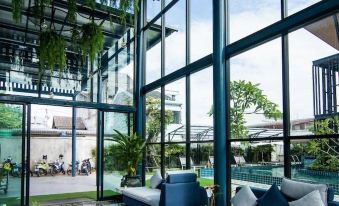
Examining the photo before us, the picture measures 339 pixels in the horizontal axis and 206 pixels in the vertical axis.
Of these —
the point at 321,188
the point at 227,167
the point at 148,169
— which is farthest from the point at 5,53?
the point at 321,188

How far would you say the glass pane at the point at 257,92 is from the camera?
526 cm

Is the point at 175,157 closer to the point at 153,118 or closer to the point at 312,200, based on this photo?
the point at 153,118

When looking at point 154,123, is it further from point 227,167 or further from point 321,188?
point 321,188

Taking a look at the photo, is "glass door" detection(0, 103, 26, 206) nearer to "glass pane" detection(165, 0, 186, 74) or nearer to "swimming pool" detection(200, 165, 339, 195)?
"glass pane" detection(165, 0, 186, 74)

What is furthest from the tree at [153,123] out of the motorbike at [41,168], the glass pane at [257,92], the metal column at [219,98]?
the motorbike at [41,168]

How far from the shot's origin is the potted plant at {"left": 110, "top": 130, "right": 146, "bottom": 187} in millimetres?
8578

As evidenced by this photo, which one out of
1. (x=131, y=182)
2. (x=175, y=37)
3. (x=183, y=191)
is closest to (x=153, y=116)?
(x=131, y=182)

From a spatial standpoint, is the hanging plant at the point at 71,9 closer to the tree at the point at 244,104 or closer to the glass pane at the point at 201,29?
the tree at the point at 244,104

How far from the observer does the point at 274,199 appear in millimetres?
4199

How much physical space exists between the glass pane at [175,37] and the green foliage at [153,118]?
1093 millimetres

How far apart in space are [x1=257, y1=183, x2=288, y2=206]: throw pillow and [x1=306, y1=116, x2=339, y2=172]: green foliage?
735 mm

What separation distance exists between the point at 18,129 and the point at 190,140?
3.96m

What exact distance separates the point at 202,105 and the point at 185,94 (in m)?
0.63

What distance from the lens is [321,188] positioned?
386cm
